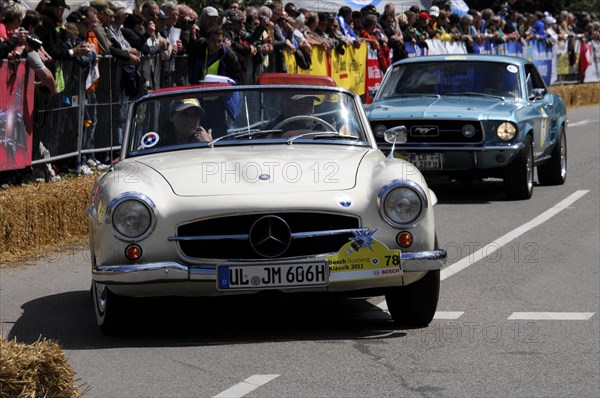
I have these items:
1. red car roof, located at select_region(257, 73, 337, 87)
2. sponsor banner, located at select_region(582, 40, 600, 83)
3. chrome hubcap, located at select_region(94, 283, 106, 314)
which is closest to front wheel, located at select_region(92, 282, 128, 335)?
chrome hubcap, located at select_region(94, 283, 106, 314)

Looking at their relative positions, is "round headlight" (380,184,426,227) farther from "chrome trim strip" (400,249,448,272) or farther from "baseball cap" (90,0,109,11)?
"baseball cap" (90,0,109,11)

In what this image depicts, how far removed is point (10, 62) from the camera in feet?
39.6

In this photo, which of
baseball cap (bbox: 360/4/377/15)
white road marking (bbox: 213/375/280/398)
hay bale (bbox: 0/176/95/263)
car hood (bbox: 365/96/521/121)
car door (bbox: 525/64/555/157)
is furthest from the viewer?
baseball cap (bbox: 360/4/377/15)

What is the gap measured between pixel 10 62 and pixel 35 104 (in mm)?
649

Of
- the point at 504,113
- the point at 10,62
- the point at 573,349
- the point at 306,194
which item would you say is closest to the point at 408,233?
the point at 306,194

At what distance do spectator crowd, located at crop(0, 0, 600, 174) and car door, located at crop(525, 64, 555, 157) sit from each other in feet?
11.5

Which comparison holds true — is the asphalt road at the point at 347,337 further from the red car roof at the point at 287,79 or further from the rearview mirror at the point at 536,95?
the rearview mirror at the point at 536,95

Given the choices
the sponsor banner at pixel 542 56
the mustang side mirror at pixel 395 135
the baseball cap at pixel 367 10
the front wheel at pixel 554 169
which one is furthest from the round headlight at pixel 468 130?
the sponsor banner at pixel 542 56

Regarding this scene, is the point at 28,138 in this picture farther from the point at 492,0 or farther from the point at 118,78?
the point at 492,0

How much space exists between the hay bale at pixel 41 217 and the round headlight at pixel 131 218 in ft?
12.2

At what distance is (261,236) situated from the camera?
23.5 feet

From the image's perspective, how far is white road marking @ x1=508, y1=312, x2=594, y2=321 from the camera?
804 cm

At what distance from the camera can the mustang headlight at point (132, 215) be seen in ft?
23.6

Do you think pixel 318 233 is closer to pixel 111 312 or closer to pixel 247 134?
pixel 111 312
